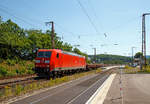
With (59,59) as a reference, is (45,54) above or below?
above

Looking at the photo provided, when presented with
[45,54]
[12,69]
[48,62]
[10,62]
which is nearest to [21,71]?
[12,69]

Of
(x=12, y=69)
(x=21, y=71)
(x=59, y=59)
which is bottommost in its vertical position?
(x=21, y=71)

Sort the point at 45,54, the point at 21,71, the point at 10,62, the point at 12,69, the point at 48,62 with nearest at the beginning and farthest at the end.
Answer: the point at 48,62, the point at 45,54, the point at 12,69, the point at 21,71, the point at 10,62

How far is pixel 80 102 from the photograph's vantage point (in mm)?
9750

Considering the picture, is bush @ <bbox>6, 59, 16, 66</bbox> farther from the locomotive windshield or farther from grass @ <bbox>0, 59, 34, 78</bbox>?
the locomotive windshield

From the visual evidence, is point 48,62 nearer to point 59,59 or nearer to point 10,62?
point 59,59

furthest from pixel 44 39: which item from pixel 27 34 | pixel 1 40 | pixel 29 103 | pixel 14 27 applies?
pixel 29 103

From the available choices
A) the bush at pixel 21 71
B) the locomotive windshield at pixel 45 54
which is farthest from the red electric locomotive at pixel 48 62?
the bush at pixel 21 71

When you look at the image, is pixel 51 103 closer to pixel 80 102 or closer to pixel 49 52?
pixel 80 102

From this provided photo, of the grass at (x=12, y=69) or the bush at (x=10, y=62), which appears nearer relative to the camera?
the grass at (x=12, y=69)

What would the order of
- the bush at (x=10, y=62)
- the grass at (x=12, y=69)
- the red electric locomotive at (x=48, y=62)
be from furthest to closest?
the bush at (x=10, y=62), the grass at (x=12, y=69), the red electric locomotive at (x=48, y=62)

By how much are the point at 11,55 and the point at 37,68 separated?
12.4 meters

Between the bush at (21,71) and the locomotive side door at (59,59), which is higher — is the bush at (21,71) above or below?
below

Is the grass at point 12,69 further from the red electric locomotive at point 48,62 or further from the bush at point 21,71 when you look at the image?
the red electric locomotive at point 48,62
